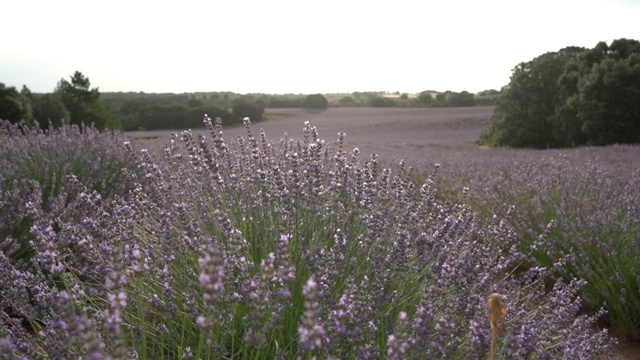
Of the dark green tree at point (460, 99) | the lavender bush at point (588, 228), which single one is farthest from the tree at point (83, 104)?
the dark green tree at point (460, 99)

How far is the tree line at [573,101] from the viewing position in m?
16.2

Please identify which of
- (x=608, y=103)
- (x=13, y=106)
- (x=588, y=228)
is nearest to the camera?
(x=588, y=228)

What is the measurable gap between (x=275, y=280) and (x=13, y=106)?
677 inches

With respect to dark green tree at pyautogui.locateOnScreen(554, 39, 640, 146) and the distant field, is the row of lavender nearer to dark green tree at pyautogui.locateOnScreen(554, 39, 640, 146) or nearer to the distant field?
dark green tree at pyautogui.locateOnScreen(554, 39, 640, 146)

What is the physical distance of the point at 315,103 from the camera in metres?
42.5

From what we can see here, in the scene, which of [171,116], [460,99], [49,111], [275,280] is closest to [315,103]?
[460,99]

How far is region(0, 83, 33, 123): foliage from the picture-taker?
15930 millimetres

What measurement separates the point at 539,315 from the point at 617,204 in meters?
2.42

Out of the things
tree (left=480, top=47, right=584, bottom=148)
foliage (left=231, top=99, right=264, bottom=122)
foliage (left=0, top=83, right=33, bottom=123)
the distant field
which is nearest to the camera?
foliage (left=0, top=83, right=33, bottom=123)

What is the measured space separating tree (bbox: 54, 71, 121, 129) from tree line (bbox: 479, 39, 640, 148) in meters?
13.9

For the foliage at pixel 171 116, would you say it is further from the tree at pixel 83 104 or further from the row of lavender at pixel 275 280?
the row of lavender at pixel 275 280

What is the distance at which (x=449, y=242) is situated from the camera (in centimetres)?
242

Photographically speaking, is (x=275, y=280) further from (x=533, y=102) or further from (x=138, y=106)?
(x=138, y=106)

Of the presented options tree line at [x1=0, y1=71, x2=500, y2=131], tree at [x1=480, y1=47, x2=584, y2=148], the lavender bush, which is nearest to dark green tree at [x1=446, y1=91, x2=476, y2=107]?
tree line at [x1=0, y1=71, x2=500, y2=131]
